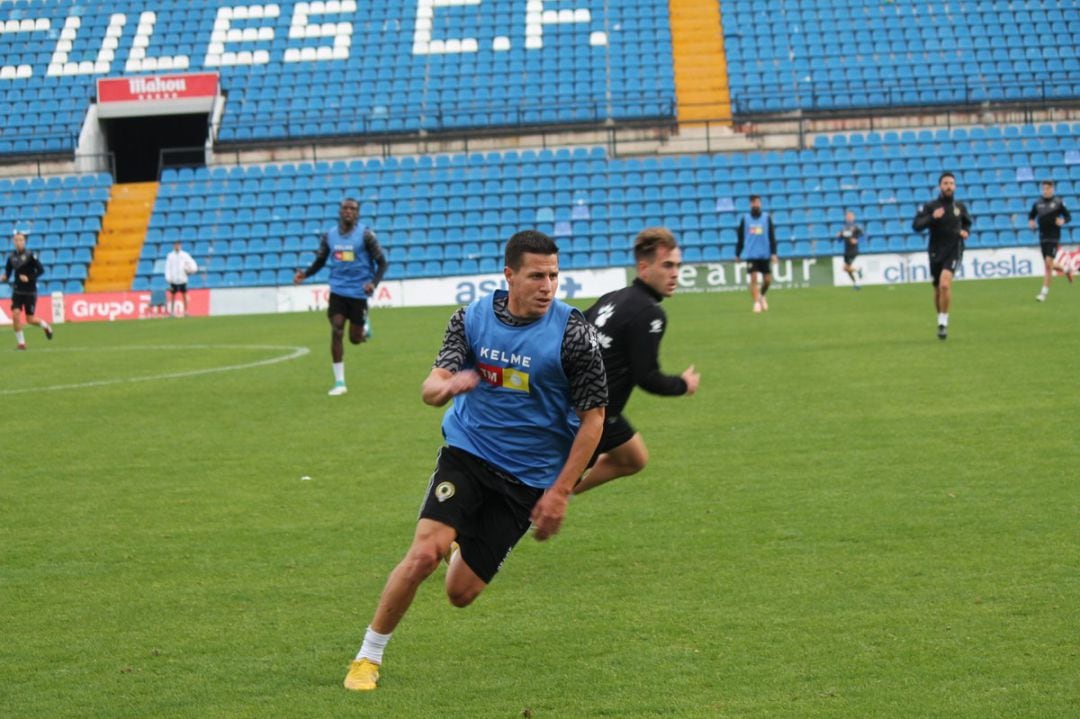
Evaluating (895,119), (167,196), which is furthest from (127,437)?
(895,119)

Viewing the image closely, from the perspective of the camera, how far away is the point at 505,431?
6.04 meters

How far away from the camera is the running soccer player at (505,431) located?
5.82 meters

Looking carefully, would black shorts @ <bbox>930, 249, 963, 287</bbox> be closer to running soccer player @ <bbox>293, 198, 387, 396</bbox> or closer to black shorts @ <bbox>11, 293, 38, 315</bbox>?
running soccer player @ <bbox>293, 198, 387, 396</bbox>

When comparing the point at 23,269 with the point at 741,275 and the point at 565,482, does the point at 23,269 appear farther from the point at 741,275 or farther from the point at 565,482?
the point at 565,482

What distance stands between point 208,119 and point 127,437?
114ft

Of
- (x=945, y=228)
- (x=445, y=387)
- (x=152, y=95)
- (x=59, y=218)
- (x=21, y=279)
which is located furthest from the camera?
(x=152, y=95)

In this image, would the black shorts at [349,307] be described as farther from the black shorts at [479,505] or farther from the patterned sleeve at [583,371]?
the patterned sleeve at [583,371]

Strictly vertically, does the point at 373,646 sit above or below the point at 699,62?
below

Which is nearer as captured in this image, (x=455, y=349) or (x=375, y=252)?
(x=455, y=349)

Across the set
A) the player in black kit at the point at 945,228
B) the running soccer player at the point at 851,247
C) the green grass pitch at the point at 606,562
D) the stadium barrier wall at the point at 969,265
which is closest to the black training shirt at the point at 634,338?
the green grass pitch at the point at 606,562

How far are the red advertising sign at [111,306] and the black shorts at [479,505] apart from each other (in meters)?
31.2

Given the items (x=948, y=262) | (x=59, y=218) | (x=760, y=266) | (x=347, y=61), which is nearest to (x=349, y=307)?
(x=948, y=262)

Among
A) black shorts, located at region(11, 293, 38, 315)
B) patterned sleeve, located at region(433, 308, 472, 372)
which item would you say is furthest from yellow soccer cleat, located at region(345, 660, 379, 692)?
black shorts, located at region(11, 293, 38, 315)

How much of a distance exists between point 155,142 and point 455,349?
4561 cm
